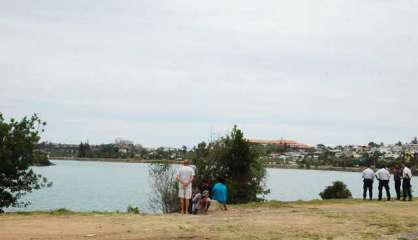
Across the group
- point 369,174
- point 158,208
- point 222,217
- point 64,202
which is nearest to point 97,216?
point 222,217

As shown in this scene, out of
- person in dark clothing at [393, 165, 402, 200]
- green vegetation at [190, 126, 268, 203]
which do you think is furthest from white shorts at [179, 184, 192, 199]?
green vegetation at [190, 126, 268, 203]

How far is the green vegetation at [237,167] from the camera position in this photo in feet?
118

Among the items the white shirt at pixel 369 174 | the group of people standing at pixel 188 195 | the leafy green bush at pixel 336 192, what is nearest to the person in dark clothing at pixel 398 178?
the white shirt at pixel 369 174

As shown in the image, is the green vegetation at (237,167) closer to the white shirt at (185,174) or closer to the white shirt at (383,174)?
the white shirt at (383,174)

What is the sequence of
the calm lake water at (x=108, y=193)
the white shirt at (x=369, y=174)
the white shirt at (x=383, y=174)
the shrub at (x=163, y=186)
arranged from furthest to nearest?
the calm lake water at (x=108, y=193) → the shrub at (x=163, y=186) → the white shirt at (x=369, y=174) → the white shirt at (x=383, y=174)

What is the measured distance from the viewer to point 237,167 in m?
36.9

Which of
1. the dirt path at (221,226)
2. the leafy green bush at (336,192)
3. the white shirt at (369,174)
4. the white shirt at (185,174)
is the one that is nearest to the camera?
the dirt path at (221,226)

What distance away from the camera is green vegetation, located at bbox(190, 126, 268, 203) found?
36.1 meters

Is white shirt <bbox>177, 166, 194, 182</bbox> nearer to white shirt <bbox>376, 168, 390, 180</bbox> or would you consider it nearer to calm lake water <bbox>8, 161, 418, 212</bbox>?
white shirt <bbox>376, 168, 390, 180</bbox>

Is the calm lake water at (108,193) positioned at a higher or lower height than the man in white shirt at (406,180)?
lower

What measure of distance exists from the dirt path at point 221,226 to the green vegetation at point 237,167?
16467 millimetres

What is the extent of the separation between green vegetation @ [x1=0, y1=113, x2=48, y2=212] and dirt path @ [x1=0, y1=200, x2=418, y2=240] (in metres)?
15.4

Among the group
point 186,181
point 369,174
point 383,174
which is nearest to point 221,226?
point 186,181

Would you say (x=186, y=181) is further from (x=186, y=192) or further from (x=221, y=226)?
(x=221, y=226)
